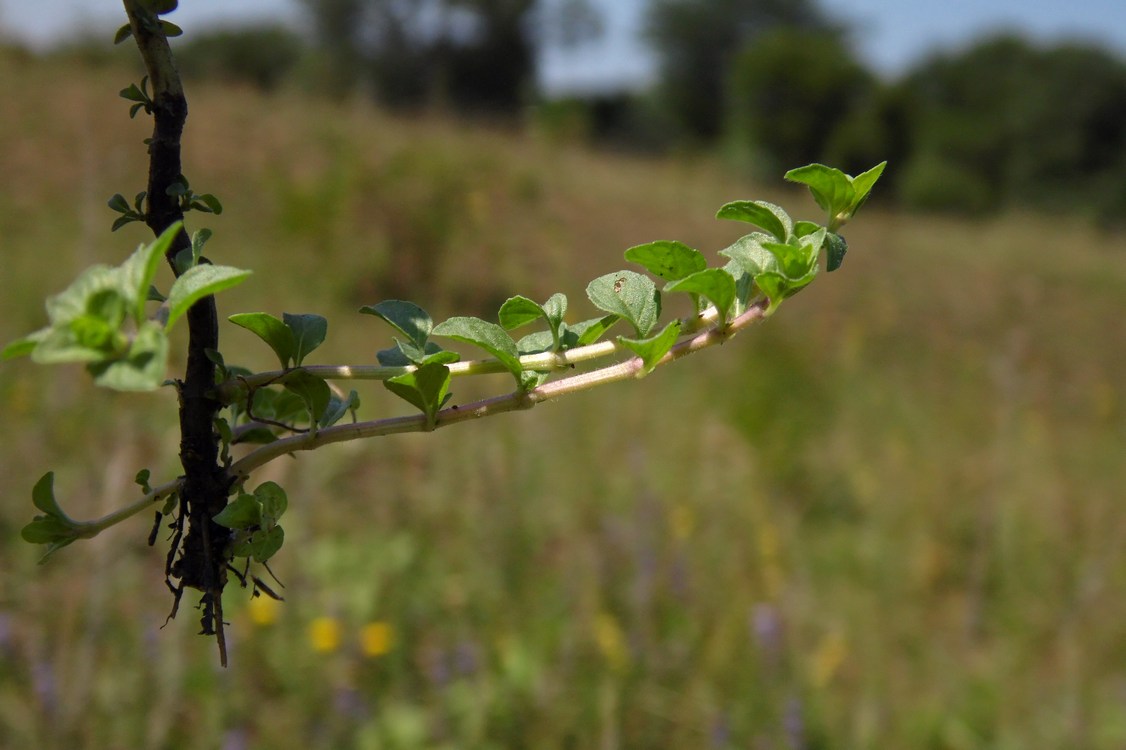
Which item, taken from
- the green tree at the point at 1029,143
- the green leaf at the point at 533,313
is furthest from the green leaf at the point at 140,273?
the green tree at the point at 1029,143

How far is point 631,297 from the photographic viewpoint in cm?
30

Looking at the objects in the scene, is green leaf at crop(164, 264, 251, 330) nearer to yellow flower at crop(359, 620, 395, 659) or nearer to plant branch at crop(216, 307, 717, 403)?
plant branch at crop(216, 307, 717, 403)

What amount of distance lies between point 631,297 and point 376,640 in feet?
4.40

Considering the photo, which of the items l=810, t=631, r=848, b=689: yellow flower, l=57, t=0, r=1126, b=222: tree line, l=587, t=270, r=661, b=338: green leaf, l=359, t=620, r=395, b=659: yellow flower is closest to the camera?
l=587, t=270, r=661, b=338: green leaf

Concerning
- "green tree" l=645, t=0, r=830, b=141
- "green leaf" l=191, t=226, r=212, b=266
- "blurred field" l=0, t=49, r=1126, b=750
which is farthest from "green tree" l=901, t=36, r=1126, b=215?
"green leaf" l=191, t=226, r=212, b=266

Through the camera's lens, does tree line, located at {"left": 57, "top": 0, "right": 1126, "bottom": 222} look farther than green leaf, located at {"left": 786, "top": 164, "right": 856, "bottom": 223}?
Yes

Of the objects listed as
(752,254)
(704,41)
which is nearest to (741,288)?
(752,254)

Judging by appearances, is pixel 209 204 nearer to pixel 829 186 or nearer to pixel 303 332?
pixel 303 332

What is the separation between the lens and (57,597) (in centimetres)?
138

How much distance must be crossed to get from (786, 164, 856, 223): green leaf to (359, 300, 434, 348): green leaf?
0.43 feet

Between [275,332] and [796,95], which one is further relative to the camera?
[796,95]

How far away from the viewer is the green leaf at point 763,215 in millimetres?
288

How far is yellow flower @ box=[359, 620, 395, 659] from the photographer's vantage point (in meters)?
1.49

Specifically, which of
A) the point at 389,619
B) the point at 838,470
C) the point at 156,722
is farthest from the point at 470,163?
the point at 156,722
